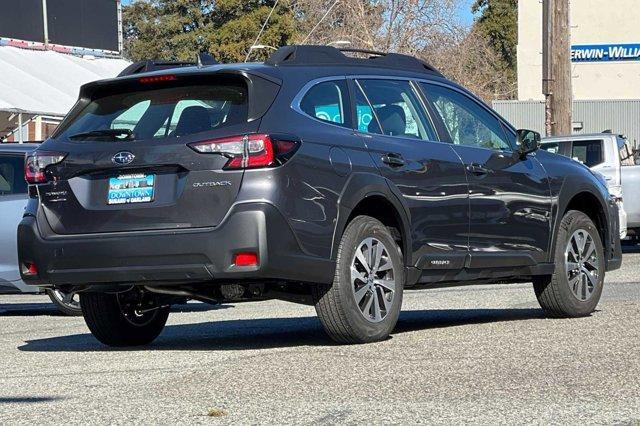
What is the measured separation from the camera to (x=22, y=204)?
536 inches

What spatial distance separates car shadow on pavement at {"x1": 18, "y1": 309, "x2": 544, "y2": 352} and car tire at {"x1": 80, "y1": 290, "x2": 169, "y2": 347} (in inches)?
4.0

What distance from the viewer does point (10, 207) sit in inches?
538

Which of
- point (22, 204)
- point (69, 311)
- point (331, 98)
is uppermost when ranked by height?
point (331, 98)

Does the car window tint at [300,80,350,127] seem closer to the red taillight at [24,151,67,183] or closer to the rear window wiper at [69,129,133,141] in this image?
the rear window wiper at [69,129,133,141]

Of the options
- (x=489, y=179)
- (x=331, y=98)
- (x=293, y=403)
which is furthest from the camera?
(x=489, y=179)

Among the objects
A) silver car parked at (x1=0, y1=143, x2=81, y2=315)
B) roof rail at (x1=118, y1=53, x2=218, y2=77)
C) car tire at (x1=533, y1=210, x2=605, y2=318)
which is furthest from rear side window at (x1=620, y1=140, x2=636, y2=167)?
roof rail at (x1=118, y1=53, x2=218, y2=77)

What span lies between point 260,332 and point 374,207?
1700 mm

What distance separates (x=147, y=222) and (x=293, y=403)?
2129 millimetres

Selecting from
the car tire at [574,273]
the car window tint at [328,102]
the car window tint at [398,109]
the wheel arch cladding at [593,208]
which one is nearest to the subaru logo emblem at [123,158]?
the car window tint at [328,102]

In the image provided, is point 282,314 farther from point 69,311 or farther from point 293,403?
point 293,403

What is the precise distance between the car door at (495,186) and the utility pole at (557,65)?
15884 mm

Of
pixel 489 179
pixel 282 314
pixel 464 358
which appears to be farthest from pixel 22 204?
pixel 464 358

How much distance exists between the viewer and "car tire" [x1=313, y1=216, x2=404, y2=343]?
8078 mm

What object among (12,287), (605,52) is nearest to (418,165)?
(12,287)
